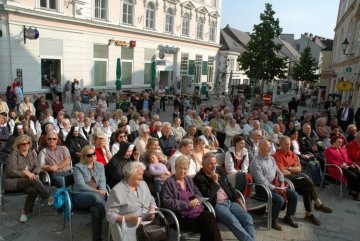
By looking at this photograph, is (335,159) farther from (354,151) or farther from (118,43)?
(118,43)

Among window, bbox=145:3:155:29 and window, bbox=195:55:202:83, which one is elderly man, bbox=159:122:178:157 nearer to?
window, bbox=145:3:155:29

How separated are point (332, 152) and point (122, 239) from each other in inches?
218

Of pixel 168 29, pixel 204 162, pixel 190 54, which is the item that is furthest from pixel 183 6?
pixel 204 162

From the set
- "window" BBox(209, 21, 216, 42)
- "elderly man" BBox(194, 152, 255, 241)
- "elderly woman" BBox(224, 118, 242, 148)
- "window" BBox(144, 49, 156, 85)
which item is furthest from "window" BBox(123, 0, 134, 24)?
"elderly man" BBox(194, 152, 255, 241)

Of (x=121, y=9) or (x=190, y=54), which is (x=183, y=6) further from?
(x=121, y=9)

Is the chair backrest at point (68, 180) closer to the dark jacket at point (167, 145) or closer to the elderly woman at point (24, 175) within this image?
the elderly woman at point (24, 175)

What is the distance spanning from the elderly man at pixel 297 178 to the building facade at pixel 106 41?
15.0m

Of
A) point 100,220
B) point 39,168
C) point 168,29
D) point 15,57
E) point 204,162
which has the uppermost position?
point 168,29

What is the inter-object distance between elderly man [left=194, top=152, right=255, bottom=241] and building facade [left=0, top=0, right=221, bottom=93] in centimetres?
1494

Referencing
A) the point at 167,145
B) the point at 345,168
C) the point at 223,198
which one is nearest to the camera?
the point at 223,198

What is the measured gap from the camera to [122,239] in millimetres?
3926

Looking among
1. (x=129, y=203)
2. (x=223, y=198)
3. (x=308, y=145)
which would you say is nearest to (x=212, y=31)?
(x=308, y=145)

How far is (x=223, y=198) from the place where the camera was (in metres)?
4.94

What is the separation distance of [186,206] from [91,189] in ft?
4.98
